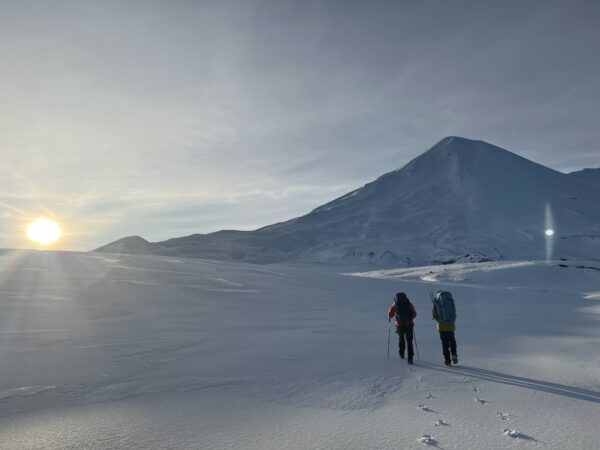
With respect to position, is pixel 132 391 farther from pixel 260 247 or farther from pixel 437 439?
pixel 260 247

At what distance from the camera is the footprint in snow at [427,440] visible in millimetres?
5283

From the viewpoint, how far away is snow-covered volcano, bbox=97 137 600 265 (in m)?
130

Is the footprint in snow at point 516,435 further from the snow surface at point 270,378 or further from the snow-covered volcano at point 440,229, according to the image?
the snow-covered volcano at point 440,229

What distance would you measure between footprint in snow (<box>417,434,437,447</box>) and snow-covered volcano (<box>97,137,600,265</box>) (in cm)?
11374

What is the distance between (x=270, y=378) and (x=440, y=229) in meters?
153

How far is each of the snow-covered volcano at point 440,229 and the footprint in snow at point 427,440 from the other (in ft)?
373

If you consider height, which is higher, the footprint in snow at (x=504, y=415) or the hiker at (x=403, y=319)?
the hiker at (x=403, y=319)

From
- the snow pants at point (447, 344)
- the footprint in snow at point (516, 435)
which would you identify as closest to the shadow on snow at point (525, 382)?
the snow pants at point (447, 344)

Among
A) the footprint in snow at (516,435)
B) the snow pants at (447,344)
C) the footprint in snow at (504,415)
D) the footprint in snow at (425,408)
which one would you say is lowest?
the footprint in snow at (504,415)

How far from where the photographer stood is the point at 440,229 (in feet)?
504

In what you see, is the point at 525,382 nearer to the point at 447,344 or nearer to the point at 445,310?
the point at 447,344

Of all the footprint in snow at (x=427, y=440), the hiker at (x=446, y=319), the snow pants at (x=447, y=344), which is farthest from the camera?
the hiker at (x=446, y=319)

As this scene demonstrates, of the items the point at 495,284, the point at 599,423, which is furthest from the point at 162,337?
Answer: the point at 495,284

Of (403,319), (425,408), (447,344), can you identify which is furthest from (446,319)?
(425,408)
